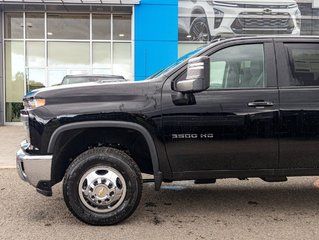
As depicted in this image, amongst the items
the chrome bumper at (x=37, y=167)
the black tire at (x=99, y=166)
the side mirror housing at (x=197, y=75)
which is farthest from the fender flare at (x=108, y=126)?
the side mirror housing at (x=197, y=75)

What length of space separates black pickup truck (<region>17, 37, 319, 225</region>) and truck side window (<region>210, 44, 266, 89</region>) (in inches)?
0.4

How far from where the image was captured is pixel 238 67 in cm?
456

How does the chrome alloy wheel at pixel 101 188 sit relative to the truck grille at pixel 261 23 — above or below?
below

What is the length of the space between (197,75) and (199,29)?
42.7 ft

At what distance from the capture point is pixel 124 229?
4320mm

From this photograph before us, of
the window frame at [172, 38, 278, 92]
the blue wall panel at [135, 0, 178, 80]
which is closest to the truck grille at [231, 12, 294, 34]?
the blue wall panel at [135, 0, 178, 80]

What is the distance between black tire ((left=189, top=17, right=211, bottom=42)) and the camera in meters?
16.7

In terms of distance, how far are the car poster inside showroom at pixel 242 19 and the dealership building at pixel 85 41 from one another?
0.06 m

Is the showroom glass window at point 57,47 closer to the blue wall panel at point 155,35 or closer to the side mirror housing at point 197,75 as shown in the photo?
the blue wall panel at point 155,35

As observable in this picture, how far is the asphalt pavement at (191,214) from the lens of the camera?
13.8ft

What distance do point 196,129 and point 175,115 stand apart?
0.26 meters

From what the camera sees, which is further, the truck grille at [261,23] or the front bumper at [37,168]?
the truck grille at [261,23]

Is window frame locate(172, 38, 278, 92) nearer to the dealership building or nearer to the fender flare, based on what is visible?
the fender flare

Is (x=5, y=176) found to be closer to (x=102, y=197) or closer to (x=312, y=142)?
(x=102, y=197)
